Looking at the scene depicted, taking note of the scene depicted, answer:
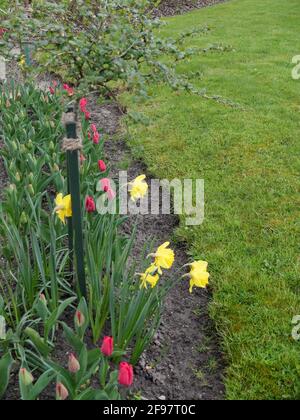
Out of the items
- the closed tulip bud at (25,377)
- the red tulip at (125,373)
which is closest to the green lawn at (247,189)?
the red tulip at (125,373)

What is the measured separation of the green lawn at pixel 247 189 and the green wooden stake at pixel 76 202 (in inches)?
31.5

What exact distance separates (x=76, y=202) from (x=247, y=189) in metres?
2.13

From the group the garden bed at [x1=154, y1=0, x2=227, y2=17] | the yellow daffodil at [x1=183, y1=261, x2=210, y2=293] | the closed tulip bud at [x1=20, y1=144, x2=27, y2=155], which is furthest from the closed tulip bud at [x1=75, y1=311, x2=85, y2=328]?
the garden bed at [x1=154, y1=0, x2=227, y2=17]

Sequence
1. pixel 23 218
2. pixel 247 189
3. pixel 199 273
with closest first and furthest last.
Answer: pixel 199 273 < pixel 23 218 < pixel 247 189

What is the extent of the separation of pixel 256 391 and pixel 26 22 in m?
1.99

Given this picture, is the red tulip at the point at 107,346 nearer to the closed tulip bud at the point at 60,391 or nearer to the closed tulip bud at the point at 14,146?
the closed tulip bud at the point at 60,391

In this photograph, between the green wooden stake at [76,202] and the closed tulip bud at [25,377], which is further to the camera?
the green wooden stake at [76,202]

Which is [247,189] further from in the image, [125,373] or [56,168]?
[125,373]

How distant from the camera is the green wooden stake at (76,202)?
1.75m

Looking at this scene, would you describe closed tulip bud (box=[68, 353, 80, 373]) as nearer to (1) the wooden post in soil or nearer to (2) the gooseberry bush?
(2) the gooseberry bush

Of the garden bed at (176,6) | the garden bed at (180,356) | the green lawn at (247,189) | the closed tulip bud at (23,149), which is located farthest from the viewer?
the garden bed at (176,6)

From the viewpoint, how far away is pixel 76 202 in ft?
6.07

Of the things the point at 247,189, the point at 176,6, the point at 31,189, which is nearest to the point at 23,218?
the point at 31,189
